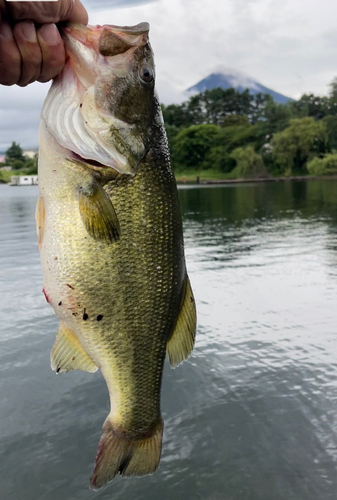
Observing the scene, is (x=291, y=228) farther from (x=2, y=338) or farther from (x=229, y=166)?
(x=229, y=166)

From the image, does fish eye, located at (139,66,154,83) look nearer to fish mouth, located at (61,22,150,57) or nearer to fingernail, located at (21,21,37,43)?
fish mouth, located at (61,22,150,57)

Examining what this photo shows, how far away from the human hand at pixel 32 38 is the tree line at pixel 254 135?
63.6 meters

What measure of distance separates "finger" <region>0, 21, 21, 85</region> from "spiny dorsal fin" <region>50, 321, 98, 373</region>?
1.11m

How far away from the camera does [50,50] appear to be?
5.63 ft

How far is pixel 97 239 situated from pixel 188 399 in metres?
3.80

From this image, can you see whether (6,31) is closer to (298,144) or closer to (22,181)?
(298,144)

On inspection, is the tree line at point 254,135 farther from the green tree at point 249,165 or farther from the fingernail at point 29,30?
the fingernail at point 29,30

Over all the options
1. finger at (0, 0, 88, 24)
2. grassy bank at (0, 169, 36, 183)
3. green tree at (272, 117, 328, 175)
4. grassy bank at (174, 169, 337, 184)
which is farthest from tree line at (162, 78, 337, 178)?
finger at (0, 0, 88, 24)

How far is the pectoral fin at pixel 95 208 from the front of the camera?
191 centimetres

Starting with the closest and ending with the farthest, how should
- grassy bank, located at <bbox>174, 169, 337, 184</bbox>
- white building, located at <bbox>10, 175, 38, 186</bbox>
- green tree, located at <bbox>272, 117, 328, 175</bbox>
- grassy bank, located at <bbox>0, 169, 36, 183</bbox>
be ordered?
grassy bank, located at <bbox>174, 169, 337, 184</bbox> < green tree, located at <bbox>272, 117, 328, 175</bbox> < white building, located at <bbox>10, 175, 38, 186</bbox> < grassy bank, located at <bbox>0, 169, 36, 183</bbox>

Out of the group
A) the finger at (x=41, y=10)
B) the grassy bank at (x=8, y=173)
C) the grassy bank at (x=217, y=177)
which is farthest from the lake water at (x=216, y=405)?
the grassy bank at (x=8, y=173)

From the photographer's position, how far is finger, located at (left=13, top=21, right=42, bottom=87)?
1.67 m

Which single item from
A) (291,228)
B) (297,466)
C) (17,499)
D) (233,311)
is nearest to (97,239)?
(17,499)

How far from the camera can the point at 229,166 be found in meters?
76.0
